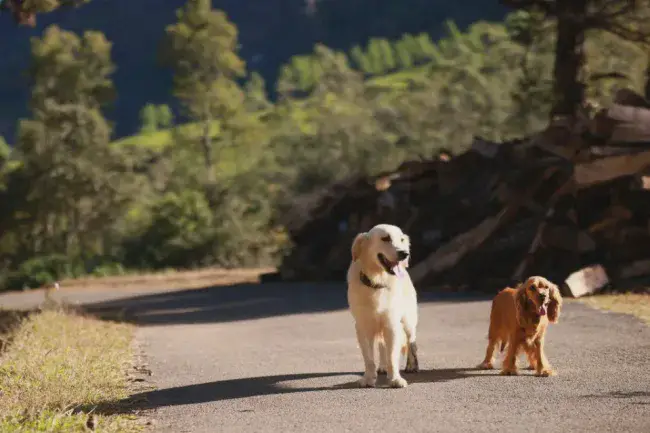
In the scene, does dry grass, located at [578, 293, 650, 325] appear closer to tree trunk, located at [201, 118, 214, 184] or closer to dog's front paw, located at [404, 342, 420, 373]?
dog's front paw, located at [404, 342, 420, 373]

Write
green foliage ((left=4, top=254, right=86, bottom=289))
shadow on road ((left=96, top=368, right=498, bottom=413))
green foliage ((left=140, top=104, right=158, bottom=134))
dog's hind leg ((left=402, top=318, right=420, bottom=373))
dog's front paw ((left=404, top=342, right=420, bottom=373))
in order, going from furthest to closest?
green foliage ((left=140, top=104, right=158, bottom=134))
green foliage ((left=4, top=254, right=86, bottom=289))
dog's front paw ((left=404, top=342, right=420, bottom=373))
dog's hind leg ((left=402, top=318, right=420, bottom=373))
shadow on road ((left=96, top=368, right=498, bottom=413))

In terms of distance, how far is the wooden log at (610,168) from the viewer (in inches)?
751

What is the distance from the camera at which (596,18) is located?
22.8 metres

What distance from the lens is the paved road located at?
7.00 m

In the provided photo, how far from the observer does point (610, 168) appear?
755 inches

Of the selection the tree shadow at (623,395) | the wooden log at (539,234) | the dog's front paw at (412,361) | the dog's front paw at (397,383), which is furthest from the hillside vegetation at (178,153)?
the tree shadow at (623,395)

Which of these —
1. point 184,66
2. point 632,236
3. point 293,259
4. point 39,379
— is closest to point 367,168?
point 184,66

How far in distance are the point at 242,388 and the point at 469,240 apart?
13.0 m

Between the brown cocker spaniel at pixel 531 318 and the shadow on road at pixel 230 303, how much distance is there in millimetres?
9129

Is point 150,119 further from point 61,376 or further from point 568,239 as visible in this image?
point 61,376

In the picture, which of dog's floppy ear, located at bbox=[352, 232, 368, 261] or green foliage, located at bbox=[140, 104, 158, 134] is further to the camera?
green foliage, located at bbox=[140, 104, 158, 134]

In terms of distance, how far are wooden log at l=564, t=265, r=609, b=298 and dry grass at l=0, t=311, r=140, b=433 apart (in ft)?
25.5

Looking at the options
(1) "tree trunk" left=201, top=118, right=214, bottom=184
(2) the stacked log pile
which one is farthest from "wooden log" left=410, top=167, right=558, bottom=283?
(1) "tree trunk" left=201, top=118, right=214, bottom=184

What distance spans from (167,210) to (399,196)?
1761 centimetres
